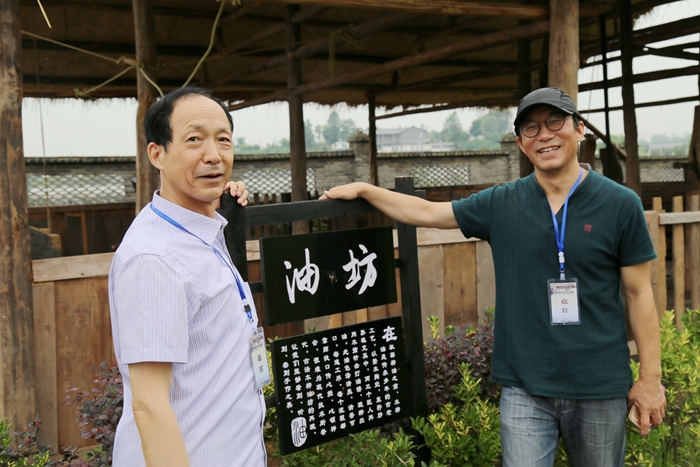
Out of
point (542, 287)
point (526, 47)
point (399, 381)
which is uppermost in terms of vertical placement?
point (526, 47)

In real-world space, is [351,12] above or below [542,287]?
above

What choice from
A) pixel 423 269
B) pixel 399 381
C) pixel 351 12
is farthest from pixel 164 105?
pixel 351 12

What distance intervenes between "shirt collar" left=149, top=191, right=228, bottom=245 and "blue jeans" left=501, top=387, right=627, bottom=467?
1220 mm

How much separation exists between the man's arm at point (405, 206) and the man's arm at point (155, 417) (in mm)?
1251

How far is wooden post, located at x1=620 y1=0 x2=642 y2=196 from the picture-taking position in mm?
7844

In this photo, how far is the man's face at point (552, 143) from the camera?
6.73 ft

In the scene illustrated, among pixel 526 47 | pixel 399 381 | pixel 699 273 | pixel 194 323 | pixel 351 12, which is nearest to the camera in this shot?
pixel 194 323

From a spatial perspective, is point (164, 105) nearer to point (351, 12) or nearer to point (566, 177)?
point (566, 177)

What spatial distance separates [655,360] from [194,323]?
1553 millimetres

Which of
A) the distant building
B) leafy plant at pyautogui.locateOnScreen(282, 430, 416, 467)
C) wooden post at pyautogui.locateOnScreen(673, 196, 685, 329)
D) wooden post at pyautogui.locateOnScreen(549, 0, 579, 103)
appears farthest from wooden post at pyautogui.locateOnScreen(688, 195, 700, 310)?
the distant building

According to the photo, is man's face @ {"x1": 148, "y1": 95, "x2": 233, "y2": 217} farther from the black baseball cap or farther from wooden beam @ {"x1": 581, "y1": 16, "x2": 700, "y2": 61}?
wooden beam @ {"x1": 581, "y1": 16, "x2": 700, "y2": 61}

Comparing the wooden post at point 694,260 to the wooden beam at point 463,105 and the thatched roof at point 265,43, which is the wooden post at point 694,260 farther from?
the wooden beam at point 463,105

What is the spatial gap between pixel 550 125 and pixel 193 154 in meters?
1.20

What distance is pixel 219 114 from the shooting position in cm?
149
